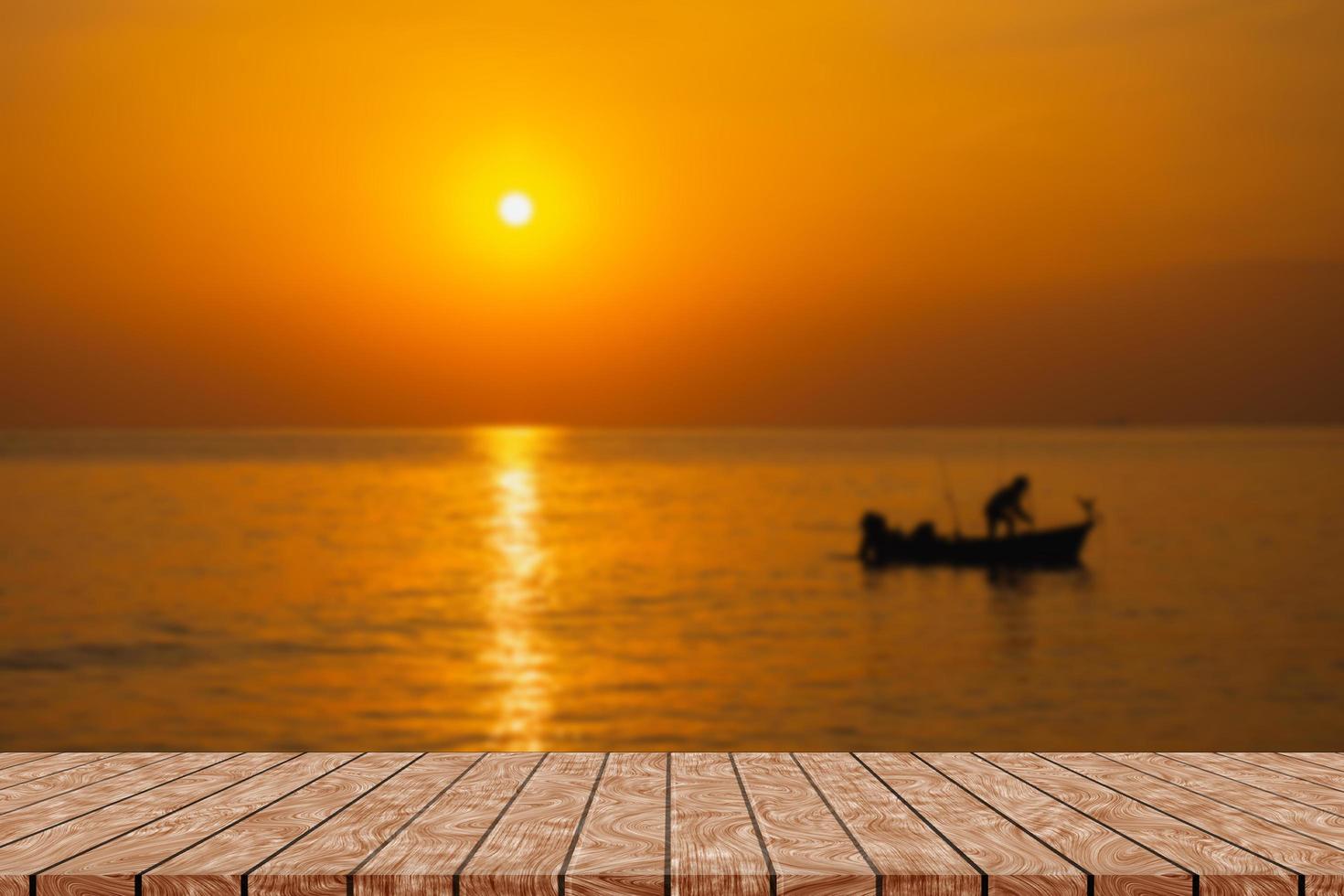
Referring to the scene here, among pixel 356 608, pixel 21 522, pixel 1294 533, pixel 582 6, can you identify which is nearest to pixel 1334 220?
pixel 1294 533

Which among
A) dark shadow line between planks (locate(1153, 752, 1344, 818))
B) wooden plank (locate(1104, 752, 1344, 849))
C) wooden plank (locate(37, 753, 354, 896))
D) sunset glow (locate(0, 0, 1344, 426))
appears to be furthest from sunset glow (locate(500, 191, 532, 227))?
wooden plank (locate(1104, 752, 1344, 849))

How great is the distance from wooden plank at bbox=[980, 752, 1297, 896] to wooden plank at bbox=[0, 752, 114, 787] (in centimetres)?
271

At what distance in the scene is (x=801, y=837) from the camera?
9.25 ft

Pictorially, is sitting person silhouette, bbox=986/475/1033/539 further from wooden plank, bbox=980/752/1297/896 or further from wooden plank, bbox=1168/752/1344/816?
wooden plank, bbox=980/752/1297/896

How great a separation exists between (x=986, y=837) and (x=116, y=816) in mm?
2017

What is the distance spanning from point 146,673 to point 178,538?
57.0 feet

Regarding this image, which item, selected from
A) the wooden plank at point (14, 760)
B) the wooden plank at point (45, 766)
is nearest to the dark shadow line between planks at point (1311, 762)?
the wooden plank at point (45, 766)

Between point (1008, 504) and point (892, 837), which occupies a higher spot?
point (1008, 504)

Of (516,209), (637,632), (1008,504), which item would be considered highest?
(516,209)

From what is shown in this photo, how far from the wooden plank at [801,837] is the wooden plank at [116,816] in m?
1.43

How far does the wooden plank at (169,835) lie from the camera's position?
2.46 m

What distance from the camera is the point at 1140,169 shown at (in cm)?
4884

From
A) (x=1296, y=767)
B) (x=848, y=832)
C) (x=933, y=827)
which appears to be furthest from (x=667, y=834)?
(x=1296, y=767)

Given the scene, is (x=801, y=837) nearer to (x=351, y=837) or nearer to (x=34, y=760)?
(x=351, y=837)
